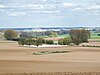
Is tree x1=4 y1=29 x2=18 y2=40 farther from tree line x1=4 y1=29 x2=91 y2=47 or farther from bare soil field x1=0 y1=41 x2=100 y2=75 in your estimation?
bare soil field x1=0 y1=41 x2=100 y2=75

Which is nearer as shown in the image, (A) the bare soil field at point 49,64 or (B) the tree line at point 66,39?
(A) the bare soil field at point 49,64

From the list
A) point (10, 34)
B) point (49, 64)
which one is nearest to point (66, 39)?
point (10, 34)

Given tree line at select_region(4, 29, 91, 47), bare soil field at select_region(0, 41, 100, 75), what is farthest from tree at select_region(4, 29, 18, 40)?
bare soil field at select_region(0, 41, 100, 75)

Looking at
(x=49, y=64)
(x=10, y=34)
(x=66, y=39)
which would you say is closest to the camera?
(x=49, y=64)

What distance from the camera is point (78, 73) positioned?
3731cm

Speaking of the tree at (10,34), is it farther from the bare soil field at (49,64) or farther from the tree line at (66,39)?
the bare soil field at (49,64)

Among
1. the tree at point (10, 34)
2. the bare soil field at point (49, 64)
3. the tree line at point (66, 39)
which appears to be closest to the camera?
the bare soil field at point (49, 64)

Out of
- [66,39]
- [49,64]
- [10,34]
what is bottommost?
[49,64]

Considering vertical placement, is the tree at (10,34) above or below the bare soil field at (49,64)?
above

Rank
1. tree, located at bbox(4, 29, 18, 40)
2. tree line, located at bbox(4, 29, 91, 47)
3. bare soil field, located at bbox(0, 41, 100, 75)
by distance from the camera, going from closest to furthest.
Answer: bare soil field, located at bbox(0, 41, 100, 75) < tree line, located at bbox(4, 29, 91, 47) < tree, located at bbox(4, 29, 18, 40)

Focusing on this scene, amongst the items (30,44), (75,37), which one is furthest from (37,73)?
(75,37)


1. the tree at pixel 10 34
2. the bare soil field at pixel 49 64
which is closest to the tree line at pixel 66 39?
the tree at pixel 10 34

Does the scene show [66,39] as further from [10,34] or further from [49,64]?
[49,64]

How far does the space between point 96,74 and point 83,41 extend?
98.6 metres
